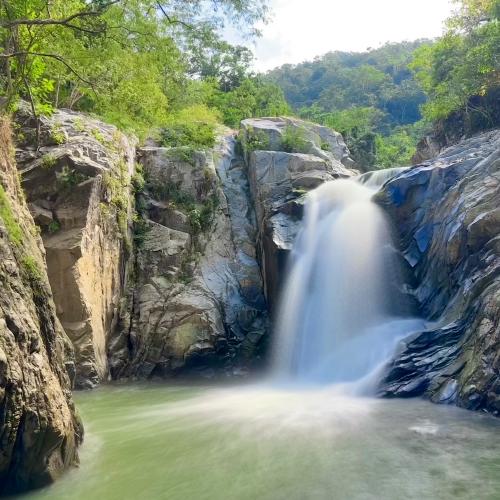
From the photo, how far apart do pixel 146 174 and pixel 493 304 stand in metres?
11.2

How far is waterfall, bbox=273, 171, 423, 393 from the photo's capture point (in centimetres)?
1112

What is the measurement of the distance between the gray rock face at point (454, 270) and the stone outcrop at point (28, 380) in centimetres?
585

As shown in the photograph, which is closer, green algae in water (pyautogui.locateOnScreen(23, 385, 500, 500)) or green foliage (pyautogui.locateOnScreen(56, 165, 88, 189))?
green algae in water (pyautogui.locateOnScreen(23, 385, 500, 500))

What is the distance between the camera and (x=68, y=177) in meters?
11.8

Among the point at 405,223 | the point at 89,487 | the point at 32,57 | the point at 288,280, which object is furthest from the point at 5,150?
the point at 405,223

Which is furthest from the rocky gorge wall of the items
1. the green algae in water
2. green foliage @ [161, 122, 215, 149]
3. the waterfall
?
the green algae in water

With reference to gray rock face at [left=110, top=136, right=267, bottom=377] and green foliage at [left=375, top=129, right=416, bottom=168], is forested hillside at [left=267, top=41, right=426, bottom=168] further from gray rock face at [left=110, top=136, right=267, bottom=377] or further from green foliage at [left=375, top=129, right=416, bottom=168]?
gray rock face at [left=110, top=136, right=267, bottom=377]

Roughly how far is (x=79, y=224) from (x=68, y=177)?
1.22 meters

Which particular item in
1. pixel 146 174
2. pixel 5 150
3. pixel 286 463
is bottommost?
pixel 286 463

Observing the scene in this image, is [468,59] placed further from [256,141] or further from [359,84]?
[359,84]

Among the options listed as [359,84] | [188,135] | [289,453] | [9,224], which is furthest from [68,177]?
[359,84]

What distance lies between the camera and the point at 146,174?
52.0ft

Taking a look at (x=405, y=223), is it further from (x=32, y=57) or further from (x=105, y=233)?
(x=32, y=57)

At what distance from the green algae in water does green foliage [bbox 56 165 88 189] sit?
5.56 m
